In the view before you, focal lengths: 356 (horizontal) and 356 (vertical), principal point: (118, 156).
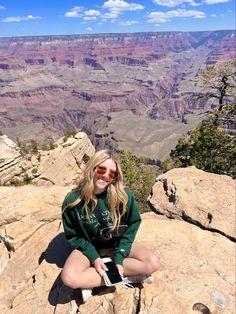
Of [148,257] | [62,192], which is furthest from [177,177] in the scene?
[148,257]

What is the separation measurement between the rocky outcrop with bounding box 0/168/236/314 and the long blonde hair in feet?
4.79

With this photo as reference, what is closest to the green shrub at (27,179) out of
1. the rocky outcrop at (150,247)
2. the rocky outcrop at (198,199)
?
the rocky outcrop at (150,247)

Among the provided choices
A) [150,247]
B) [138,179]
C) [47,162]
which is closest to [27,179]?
[47,162]

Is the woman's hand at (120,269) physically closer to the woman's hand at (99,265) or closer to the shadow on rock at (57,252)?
the woman's hand at (99,265)

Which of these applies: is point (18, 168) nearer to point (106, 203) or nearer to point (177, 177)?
point (177, 177)

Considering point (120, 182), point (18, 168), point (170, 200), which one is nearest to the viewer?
point (120, 182)

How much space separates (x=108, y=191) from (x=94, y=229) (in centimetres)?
78

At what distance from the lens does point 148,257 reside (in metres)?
6.68

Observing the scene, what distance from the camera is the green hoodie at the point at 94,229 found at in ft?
21.8

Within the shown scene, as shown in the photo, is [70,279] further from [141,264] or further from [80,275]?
[141,264]

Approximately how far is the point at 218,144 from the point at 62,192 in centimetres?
1383

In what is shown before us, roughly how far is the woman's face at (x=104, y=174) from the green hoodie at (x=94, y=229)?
295mm

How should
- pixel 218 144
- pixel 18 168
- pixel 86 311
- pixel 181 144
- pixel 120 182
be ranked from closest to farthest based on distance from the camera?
pixel 86 311, pixel 120 182, pixel 18 168, pixel 218 144, pixel 181 144

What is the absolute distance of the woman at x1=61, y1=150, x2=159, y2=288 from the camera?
6445mm
